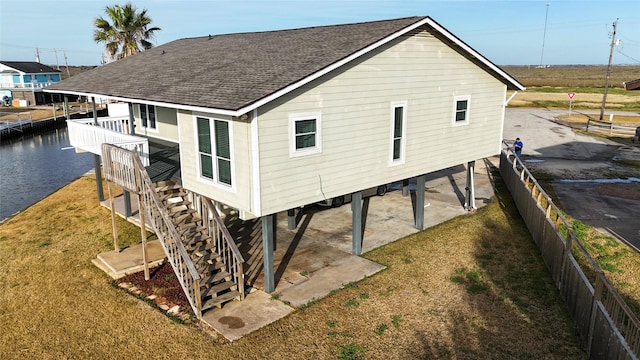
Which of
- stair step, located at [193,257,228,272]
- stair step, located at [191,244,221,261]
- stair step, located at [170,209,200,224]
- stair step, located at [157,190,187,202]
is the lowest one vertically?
stair step, located at [193,257,228,272]

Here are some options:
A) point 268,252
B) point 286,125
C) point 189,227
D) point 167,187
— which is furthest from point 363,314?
point 167,187

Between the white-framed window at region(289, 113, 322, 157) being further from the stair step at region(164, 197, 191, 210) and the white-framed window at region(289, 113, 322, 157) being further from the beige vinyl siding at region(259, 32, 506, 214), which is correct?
the stair step at region(164, 197, 191, 210)

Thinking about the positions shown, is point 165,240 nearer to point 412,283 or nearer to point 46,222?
point 412,283

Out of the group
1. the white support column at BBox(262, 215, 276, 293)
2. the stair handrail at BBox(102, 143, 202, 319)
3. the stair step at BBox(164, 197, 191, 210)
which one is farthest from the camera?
the stair step at BBox(164, 197, 191, 210)

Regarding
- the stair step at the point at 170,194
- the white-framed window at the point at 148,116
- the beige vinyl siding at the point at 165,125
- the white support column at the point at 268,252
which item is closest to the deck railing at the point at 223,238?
the white support column at the point at 268,252

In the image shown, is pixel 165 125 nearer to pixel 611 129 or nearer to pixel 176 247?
pixel 176 247

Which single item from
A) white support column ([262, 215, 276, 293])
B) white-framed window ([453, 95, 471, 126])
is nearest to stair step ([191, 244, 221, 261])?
white support column ([262, 215, 276, 293])
